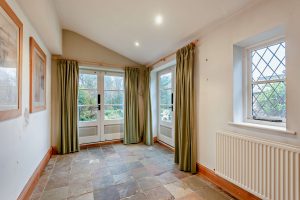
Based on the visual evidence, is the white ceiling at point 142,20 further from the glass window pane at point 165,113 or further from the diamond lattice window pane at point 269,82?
the glass window pane at point 165,113

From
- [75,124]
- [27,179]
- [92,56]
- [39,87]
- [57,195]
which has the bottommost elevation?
[57,195]

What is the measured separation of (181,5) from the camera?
200 cm

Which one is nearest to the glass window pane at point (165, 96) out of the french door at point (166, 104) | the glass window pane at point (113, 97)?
the french door at point (166, 104)

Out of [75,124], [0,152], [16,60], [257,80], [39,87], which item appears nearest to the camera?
[0,152]

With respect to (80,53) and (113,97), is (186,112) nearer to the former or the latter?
(113,97)

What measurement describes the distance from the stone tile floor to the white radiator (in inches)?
14.4

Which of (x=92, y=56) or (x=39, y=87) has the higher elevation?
(x=92, y=56)

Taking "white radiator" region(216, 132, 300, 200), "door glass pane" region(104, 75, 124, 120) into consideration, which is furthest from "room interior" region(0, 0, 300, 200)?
"door glass pane" region(104, 75, 124, 120)

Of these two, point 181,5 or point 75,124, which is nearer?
point 181,5

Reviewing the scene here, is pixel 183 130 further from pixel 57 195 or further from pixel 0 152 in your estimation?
pixel 0 152

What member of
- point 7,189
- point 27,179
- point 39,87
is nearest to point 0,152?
point 7,189

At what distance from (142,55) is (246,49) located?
242cm

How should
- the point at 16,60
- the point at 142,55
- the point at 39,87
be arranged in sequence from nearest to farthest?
1. the point at 16,60
2. the point at 39,87
3. the point at 142,55

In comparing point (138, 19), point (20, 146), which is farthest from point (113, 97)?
point (20, 146)
